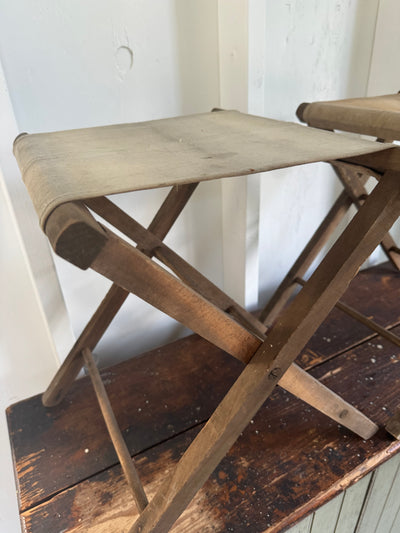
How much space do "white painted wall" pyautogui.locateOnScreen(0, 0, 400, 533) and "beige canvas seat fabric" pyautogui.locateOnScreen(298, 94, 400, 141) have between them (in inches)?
7.1

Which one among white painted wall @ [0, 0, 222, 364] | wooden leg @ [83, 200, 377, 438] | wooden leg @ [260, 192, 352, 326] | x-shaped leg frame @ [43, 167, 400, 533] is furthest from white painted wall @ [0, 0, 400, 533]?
x-shaped leg frame @ [43, 167, 400, 533]

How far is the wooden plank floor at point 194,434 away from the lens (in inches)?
23.5

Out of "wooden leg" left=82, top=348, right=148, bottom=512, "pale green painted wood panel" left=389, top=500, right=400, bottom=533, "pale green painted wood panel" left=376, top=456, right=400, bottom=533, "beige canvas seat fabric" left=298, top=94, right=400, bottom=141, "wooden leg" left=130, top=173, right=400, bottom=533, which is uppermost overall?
"beige canvas seat fabric" left=298, top=94, right=400, bottom=141

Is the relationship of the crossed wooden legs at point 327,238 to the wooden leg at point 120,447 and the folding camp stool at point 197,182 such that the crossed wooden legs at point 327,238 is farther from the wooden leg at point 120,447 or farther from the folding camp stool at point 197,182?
the wooden leg at point 120,447

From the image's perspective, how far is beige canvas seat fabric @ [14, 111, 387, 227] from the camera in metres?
0.37

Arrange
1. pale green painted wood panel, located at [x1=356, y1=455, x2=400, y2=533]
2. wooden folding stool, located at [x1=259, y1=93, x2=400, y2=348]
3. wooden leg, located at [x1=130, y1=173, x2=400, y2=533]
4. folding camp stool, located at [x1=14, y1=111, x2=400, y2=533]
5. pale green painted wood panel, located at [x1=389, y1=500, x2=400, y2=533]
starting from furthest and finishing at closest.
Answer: pale green painted wood panel, located at [x1=389, y1=500, x2=400, y2=533] → pale green painted wood panel, located at [x1=356, y1=455, x2=400, y2=533] → wooden folding stool, located at [x1=259, y1=93, x2=400, y2=348] → wooden leg, located at [x1=130, y1=173, x2=400, y2=533] → folding camp stool, located at [x1=14, y1=111, x2=400, y2=533]

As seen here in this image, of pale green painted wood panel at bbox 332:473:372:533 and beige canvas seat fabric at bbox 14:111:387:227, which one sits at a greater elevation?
beige canvas seat fabric at bbox 14:111:387:227

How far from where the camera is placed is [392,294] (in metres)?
1.09

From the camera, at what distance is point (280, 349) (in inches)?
18.9

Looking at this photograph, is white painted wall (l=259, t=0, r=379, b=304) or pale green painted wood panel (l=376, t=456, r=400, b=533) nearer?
pale green painted wood panel (l=376, t=456, r=400, b=533)

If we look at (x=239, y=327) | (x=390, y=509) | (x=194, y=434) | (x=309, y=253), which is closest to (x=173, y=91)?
(x=309, y=253)

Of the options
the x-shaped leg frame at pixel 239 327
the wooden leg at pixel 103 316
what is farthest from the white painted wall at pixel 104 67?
the x-shaped leg frame at pixel 239 327

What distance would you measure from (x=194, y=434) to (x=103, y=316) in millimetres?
Answer: 289

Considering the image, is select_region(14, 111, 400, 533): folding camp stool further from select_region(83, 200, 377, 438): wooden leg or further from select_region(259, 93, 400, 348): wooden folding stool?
select_region(259, 93, 400, 348): wooden folding stool
